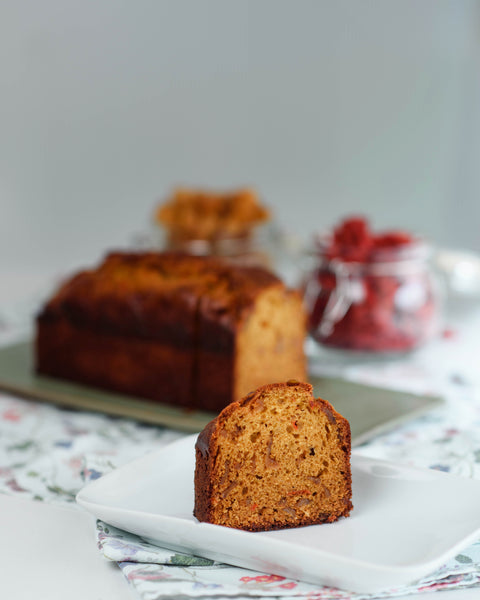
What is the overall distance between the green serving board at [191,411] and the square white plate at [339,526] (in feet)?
1.48

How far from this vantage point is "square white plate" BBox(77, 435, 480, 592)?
4.24 feet

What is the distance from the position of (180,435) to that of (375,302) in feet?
2.49

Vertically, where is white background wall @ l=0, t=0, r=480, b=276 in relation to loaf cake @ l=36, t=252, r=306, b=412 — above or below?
above

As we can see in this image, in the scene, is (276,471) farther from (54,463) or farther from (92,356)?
(92,356)

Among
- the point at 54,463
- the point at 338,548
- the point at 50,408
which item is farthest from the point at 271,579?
the point at 50,408

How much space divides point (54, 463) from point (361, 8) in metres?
3.78

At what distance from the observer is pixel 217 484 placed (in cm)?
144

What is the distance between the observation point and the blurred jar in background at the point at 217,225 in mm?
3076

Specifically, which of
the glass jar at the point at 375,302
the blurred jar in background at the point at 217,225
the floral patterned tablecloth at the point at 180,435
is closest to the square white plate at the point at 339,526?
the floral patterned tablecloth at the point at 180,435

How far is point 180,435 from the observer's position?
2.15m

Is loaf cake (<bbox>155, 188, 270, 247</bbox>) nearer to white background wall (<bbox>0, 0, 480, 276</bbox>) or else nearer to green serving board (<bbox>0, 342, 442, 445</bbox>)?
green serving board (<bbox>0, 342, 442, 445</bbox>)

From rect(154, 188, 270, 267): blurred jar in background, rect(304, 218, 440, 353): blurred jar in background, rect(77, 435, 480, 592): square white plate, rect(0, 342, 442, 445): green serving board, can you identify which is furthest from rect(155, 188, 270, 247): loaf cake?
rect(77, 435, 480, 592): square white plate

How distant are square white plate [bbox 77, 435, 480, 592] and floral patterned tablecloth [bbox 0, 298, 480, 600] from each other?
3 cm

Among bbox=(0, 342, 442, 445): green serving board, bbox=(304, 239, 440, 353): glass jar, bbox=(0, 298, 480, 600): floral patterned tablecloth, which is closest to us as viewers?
bbox=(0, 298, 480, 600): floral patterned tablecloth
